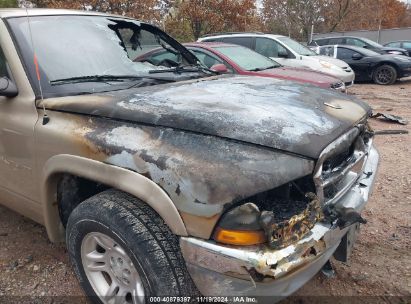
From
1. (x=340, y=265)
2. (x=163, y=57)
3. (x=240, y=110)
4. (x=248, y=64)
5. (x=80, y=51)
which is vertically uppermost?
(x=80, y=51)

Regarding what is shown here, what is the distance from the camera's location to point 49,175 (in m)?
2.39

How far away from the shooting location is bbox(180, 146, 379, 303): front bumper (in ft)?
5.65

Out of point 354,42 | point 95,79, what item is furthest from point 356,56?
point 95,79

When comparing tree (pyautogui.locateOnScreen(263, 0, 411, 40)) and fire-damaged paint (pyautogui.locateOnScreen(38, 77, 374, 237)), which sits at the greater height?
tree (pyautogui.locateOnScreen(263, 0, 411, 40))

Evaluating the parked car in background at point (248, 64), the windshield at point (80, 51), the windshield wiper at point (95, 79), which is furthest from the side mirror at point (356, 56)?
the windshield wiper at point (95, 79)

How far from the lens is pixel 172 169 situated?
6.09 feet

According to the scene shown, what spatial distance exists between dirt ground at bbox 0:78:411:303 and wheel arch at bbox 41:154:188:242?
411mm

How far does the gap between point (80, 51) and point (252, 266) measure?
6.62 ft

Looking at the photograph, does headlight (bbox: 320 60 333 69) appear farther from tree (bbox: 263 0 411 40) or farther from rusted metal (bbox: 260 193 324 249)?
tree (bbox: 263 0 411 40)

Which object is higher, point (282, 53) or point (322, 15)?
point (322, 15)

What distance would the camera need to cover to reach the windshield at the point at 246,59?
7433 millimetres

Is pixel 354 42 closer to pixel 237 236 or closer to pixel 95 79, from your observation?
pixel 95 79

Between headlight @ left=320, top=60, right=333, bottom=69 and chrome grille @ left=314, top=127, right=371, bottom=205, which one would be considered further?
headlight @ left=320, top=60, right=333, bottom=69

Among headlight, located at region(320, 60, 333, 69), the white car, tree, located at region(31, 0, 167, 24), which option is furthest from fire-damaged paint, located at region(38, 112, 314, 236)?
tree, located at region(31, 0, 167, 24)
